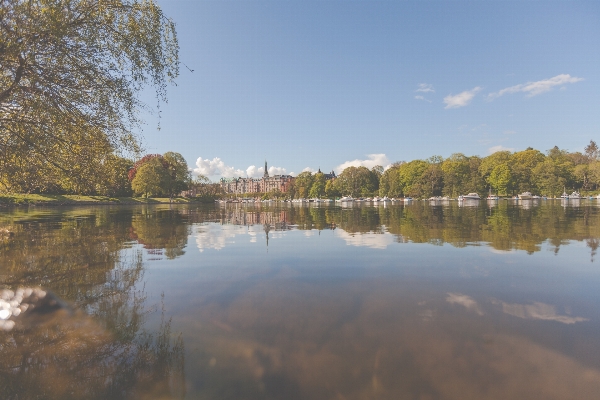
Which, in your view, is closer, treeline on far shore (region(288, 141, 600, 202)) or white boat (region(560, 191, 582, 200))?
white boat (region(560, 191, 582, 200))

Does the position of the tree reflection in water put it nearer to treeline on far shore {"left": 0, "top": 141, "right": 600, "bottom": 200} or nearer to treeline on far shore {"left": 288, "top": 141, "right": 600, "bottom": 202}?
treeline on far shore {"left": 0, "top": 141, "right": 600, "bottom": 200}

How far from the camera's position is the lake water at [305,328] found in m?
5.45

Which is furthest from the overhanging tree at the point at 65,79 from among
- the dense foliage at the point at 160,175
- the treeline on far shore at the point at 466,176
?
the treeline on far shore at the point at 466,176

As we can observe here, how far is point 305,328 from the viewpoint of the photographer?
25.0 ft

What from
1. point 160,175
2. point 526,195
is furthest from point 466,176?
point 160,175

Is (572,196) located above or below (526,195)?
below

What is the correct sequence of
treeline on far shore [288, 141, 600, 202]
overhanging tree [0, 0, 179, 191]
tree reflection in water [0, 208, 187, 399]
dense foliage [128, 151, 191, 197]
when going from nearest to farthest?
tree reflection in water [0, 208, 187, 399]
overhanging tree [0, 0, 179, 191]
dense foliage [128, 151, 191, 197]
treeline on far shore [288, 141, 600, 202]

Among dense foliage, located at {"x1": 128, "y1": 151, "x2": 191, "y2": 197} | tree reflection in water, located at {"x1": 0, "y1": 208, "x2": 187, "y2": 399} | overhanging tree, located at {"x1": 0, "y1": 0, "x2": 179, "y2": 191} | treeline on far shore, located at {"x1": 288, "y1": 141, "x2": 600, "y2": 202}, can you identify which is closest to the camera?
tree reflection in water, located at {"x1": 0, "y1": 208, "x2": 187, "y2": 399}

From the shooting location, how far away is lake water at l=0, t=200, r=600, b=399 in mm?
5445

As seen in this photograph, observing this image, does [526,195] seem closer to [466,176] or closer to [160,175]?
[466,176]

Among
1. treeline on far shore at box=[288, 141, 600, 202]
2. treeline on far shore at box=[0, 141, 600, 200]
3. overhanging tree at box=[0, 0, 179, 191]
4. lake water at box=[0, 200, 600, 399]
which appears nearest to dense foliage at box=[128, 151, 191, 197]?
treeline on far shore at box=[0, 141, 600, 200]

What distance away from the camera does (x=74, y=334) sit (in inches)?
285

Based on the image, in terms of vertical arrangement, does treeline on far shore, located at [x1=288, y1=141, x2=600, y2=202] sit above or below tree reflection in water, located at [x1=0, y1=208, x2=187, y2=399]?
above

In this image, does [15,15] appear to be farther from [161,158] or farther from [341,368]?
[161,158]
